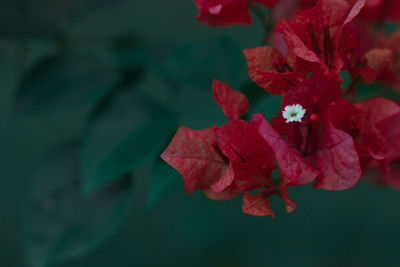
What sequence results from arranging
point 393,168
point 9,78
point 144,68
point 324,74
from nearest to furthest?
point 324,74 < point 393,168 < point 144,68 < point 9,78

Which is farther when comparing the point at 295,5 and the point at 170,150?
the point at 295,5

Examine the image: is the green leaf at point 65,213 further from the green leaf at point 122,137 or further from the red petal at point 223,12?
the red petal at point 223,12

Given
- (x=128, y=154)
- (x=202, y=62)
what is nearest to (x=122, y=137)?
(x=128, y=154)

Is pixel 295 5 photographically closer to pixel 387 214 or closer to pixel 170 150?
pixel 170 150

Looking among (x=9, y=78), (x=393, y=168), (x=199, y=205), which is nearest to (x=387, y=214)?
(x=199, y=205)

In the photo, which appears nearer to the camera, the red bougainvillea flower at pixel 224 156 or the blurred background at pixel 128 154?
the red bougainvillea flower at pixel 224 156

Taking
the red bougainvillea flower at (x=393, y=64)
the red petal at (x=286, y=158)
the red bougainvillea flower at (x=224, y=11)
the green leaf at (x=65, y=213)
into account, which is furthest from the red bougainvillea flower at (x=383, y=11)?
the green leaf at (x=65, y=213)

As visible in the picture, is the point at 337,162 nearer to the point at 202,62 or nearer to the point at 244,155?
the point at 244,155
